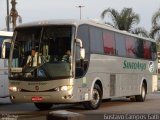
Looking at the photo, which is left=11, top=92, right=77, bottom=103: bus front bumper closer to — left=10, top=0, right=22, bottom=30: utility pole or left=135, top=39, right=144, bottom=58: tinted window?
left=135, top=39, right=144, bottom=58: tinted window

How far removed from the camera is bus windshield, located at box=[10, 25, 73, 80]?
17.4 metres

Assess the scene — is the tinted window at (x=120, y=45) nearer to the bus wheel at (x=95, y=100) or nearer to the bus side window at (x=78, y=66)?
the bus wheel at (x=95, y=100)

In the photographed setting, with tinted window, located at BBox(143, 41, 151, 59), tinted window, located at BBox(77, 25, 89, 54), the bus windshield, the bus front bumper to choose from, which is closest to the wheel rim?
tinted window, located at BBox(77, 25, 89, 54)

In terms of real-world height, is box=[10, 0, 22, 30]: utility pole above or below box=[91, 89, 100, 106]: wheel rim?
above

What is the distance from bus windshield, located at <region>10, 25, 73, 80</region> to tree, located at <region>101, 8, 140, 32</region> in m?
43.9

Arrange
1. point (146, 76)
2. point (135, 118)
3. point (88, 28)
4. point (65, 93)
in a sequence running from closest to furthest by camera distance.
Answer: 1. point (135, 118)
2. point (65, 93)
3. point (88, 28)
4. point (146, 76)

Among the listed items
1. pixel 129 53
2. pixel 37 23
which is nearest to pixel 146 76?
pixel 129 53

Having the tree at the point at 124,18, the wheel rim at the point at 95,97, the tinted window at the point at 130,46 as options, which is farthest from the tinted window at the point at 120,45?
the tree at the point at 124,18

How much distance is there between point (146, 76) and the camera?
2591 centimetres

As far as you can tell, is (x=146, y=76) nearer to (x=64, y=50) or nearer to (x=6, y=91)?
(x=6, y=91)

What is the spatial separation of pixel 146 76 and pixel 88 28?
25.4 ft

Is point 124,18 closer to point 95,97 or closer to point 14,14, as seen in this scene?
point 14,14

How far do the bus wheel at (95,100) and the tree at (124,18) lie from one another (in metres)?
42.6

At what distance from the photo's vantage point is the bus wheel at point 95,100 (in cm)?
1900
